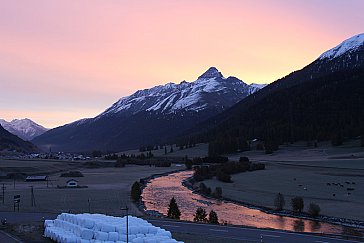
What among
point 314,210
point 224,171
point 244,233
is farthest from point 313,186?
point 244,233

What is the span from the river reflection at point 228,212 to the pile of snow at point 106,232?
17.2 m

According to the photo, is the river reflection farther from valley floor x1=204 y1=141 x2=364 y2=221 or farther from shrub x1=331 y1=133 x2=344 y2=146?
shrub x1=331 y1=133 x2=344 y2=146

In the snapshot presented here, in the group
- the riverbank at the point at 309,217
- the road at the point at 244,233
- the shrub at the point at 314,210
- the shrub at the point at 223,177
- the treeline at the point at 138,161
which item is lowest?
the riverbank at the point at 309,217

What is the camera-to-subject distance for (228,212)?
48.6m

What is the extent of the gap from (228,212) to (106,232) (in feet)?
85.7

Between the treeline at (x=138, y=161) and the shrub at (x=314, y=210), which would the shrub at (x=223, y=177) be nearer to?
the shrub at (x=314, y=210)

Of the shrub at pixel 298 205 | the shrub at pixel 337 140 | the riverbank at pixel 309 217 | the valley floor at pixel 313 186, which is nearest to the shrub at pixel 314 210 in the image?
the riverbank at pixel 309 217

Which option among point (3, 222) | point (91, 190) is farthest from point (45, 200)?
point (3, 222)

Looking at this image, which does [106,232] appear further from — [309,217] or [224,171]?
[224,171]

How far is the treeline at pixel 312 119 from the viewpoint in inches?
5920

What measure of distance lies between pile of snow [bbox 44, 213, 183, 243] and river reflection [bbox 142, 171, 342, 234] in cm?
1722

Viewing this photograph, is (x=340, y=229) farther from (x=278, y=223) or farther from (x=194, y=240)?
(x=194, y=240)

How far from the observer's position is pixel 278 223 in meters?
41.9

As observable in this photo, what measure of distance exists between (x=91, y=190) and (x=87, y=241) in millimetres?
44202
